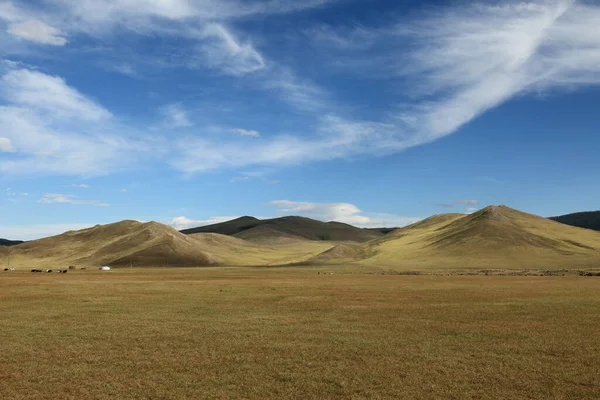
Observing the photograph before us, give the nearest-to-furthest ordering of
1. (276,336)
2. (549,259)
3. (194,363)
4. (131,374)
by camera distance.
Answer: (131,374), (194,363), (276,336), (549,259)

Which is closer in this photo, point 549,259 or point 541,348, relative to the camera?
point 541,348

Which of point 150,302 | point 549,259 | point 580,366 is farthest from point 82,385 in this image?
point 549,259

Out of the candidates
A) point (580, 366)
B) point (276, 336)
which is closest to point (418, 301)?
point (276, 336)

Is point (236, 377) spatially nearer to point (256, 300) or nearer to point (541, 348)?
point (541, 348)

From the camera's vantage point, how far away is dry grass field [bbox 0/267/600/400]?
1706cm

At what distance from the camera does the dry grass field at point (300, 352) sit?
17062 millimetres

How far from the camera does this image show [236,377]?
18500mm

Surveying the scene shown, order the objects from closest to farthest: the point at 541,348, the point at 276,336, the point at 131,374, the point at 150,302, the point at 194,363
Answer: the point at 131,374 < the point at 194,363 < the point at 541,348 < the point at 276,336 < the point at 150,302

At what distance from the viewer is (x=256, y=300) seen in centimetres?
4600

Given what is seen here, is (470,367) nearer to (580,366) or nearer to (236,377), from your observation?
(580,366)

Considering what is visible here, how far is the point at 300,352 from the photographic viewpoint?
74.5 ft

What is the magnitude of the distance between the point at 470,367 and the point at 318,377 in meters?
6.14

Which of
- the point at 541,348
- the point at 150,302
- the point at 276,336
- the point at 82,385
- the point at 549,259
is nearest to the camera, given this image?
the point at 82,385

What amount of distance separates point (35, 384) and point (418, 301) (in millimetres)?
33483
